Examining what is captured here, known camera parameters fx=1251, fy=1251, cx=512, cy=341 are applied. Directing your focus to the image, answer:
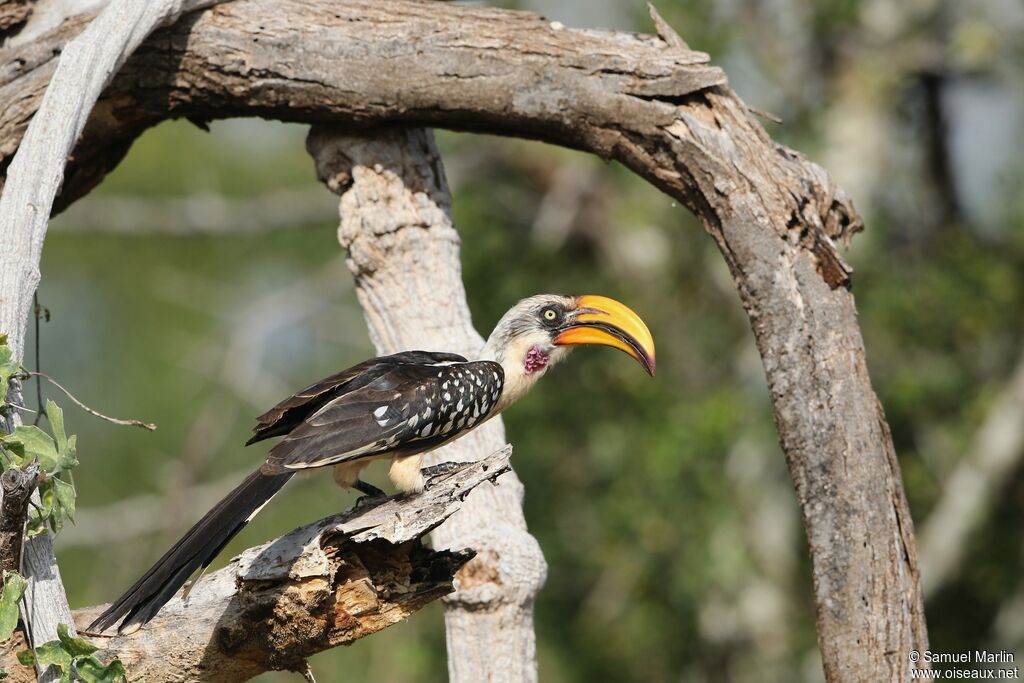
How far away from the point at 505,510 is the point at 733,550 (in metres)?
5.02

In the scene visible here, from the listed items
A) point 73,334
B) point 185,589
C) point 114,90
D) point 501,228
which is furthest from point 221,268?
point 185,589

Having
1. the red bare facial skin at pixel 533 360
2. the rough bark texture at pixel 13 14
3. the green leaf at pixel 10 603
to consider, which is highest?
the rough bark texture at pixel 13 14

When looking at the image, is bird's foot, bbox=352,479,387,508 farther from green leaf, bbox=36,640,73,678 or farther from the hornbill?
green leaf, bbox=36,640,73,678

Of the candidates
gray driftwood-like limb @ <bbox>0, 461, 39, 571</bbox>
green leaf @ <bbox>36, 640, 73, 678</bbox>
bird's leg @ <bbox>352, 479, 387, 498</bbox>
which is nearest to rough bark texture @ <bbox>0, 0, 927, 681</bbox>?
bird's leg @ <bbox>352, 479, 387, 498</bbox>

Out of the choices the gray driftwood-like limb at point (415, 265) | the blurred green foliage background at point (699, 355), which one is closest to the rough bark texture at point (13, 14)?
the gray driftwood-like limb at point (415, 265)

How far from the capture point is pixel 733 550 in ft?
30.0

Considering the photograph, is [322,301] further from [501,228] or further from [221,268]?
[221,268]

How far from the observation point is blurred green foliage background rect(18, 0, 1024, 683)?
9.13m

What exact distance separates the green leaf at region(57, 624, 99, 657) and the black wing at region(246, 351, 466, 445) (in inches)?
29.8

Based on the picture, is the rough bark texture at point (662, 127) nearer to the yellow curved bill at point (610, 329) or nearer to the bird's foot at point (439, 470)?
the yellow curved bill at point (610, 329)

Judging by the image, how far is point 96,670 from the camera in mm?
3320

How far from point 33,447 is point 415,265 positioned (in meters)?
1.85

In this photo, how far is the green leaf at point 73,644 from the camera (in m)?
3.25

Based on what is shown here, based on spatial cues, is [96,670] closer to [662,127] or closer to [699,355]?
[662,127]
